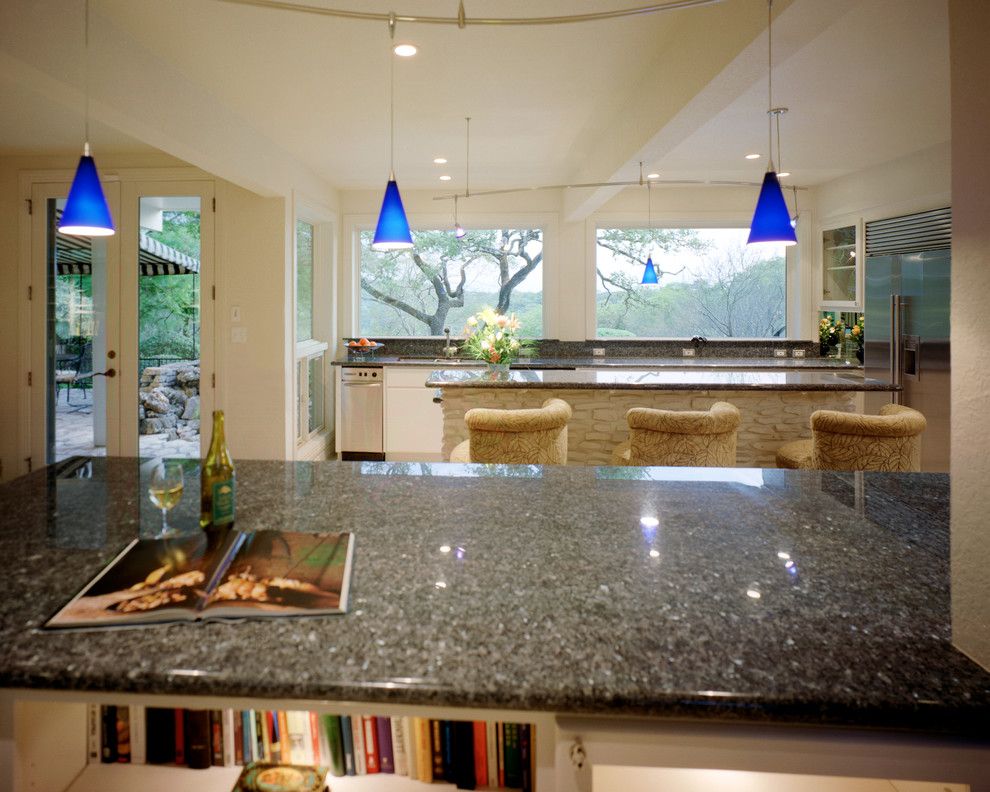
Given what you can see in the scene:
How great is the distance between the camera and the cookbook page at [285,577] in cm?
104

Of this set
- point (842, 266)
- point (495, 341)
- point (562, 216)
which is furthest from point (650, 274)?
point (495, 341)

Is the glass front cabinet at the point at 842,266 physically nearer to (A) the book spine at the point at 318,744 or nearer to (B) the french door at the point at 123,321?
(B) the french door at the point at 123,321

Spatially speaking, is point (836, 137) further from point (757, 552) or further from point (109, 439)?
point (109, 439)

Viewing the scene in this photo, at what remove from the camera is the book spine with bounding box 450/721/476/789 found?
0.99 m

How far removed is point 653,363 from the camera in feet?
20.3

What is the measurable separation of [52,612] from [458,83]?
330 centimetres

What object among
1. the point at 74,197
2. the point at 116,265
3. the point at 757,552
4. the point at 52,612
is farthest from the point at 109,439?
the point at 757,552

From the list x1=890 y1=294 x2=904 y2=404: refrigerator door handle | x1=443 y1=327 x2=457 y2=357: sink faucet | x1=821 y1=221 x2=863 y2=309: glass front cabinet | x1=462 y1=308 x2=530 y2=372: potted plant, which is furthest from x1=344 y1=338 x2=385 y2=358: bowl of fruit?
x1=890 y1=294 x2=904 y2=404: refrigerator door handle

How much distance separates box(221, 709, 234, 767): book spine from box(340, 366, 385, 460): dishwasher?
218 inches

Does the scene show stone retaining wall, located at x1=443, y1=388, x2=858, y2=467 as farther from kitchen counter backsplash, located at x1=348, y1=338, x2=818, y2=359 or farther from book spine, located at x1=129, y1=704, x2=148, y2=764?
book spine, located at x1=129, y1=704, x2=148, y2=764

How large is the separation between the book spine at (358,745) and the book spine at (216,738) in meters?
0.20

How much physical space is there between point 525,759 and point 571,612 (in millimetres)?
206

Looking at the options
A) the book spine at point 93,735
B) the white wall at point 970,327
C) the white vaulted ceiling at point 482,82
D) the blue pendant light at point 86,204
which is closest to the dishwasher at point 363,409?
the white vaulted ceiling at point 482,82

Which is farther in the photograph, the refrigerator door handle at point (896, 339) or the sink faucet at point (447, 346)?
the sink faucet at point (447, 346)
